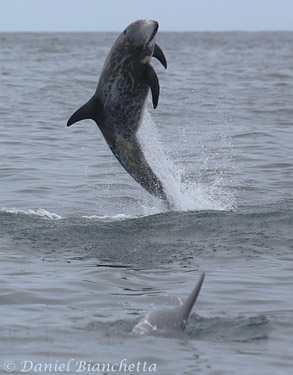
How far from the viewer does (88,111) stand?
1080 centimetres

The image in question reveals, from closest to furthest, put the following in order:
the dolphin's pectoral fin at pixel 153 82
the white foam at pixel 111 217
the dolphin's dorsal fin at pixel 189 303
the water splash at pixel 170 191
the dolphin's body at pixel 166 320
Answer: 1. the dolphin's dorsal fin at pixel 189 303
2. the dolphin's body at pixel 166 320
3. the dolphin's pectoral fin at pixel 153 82
4. the water splash at pixel 170 191
5. the white foam at pixel 111 217

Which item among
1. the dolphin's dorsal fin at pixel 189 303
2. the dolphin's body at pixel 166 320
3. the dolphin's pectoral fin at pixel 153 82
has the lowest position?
the dolphin's body at pixel 166 320

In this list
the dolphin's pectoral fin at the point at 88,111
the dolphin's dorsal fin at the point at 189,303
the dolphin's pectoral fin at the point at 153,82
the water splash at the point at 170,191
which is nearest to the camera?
the dolphin's dorsal fin at the point at 189,303

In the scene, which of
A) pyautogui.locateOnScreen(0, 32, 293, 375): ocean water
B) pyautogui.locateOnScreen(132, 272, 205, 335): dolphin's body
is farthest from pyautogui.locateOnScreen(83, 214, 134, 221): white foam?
pyautogui.locateOnScreen(132, 272, 205, 335): dolphin's body

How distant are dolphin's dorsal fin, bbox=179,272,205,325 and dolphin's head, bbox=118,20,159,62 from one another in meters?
4.59

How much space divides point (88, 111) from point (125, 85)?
0.61 metres

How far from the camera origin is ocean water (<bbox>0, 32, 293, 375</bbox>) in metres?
7.26

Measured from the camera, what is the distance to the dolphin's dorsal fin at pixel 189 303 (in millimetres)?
6934

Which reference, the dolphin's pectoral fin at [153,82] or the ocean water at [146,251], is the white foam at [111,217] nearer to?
the ocean water at [146,251]

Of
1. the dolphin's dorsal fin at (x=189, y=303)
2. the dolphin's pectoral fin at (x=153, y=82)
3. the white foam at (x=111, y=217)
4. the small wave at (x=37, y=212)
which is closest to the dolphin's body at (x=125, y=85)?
the dolphin's pectoral fin at (x=153, y=82)

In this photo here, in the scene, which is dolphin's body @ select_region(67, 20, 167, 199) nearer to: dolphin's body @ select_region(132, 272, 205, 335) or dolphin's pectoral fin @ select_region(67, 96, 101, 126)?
dolphin's pectoral fin @ select_region(67, 96, 101, 126)

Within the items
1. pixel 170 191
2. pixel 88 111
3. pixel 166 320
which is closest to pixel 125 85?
pixel 88 111

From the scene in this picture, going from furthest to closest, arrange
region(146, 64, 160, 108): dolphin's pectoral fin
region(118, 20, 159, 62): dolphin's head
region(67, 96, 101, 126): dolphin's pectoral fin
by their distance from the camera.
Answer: region(118, 20, 159, 62): dolphin's head
region(67, 96, 101, 126): dolphin's pectoral fin
region(146, 64, 160, 108): dolphin's pectoral fin

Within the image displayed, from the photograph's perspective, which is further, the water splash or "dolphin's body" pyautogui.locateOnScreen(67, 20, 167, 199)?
the water splash
